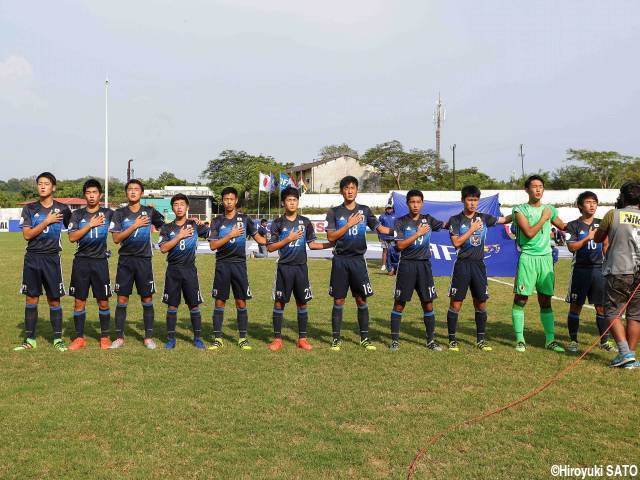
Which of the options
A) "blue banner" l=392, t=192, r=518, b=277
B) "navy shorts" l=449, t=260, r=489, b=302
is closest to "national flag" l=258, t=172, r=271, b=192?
"blue banner" l=392, t=192, r=518, b=277

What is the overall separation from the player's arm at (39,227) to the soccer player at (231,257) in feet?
6.92

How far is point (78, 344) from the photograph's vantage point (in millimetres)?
7543

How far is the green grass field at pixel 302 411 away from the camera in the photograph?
13.4 ft

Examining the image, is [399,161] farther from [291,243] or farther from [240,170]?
[291,243]

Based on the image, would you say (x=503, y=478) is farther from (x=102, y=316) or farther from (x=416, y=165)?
(x=416, y=165)

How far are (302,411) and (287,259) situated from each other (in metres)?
2.86

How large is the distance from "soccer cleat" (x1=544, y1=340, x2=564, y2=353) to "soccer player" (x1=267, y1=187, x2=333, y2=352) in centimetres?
343

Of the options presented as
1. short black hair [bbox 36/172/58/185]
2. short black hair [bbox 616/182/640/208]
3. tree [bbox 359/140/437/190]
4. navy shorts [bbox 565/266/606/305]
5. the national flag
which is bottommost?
navy shorts [bbox 565/266/606/305]

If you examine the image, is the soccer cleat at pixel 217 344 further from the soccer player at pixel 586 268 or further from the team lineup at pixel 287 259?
the soccer player at pixel 586 268

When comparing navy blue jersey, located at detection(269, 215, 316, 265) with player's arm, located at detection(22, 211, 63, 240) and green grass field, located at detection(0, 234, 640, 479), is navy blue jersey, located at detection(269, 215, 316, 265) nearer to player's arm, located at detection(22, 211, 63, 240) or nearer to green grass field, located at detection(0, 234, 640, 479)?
green grass field, located at detection(0, 234, 640, 479)

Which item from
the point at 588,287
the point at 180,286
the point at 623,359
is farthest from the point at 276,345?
the point at 588,287

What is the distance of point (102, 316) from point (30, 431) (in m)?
3.13

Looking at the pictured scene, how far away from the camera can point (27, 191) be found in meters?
83.9

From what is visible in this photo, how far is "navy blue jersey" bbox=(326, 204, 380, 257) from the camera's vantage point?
7.56 meters
